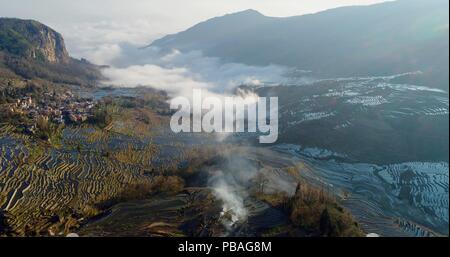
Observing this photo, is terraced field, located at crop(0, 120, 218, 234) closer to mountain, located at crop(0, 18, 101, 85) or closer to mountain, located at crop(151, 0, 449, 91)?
mountain, located at crop(151, 0, 449, 91)

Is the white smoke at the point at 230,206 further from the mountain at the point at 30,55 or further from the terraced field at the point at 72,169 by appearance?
the mountain at the point at 30,55

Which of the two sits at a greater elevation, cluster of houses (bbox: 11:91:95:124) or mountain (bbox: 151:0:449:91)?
mountain (bbox: 151:0:449:91)

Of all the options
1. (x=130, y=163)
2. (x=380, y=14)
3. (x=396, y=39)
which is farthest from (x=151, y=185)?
(x=380, y=14)

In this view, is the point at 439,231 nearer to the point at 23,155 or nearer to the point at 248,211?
the point at 248,211

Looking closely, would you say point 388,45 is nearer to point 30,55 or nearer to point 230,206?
point 230,206

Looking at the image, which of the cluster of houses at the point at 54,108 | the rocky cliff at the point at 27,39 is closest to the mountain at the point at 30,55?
the rocky cliff at the point at 27,39

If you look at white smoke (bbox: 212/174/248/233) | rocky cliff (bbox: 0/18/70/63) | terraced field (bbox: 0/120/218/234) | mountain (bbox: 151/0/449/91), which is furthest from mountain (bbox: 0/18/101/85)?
white smoke (bbox: 212/174/248/233)
